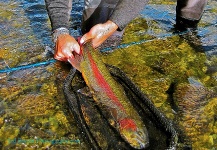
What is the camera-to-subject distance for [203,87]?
297 centimetres

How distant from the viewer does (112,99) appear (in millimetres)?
2338

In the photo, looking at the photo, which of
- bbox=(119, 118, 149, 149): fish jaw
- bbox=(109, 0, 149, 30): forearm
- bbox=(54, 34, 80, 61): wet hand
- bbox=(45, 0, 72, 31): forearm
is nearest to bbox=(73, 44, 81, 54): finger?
bbox=(54, 34, 80, 61): wet hand

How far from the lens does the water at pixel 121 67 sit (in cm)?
245

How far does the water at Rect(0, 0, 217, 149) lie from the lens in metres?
2.45

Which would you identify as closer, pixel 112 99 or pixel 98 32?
pixel 112 99

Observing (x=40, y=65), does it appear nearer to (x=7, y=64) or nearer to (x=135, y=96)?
(x=7, y=64)

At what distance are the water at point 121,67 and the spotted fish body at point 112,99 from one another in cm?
30

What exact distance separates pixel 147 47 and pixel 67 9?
3.66ft

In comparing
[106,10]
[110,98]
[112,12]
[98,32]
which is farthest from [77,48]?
[106,10]

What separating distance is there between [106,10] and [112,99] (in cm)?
160

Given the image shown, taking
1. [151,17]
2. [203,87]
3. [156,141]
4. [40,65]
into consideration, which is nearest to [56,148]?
[156,141]

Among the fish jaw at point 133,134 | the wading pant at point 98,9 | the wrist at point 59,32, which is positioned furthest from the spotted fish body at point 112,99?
the wading pant at point 98,9

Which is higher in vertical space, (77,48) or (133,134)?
(77,48)

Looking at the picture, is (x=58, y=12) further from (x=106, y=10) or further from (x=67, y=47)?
(x=106, y=10)
